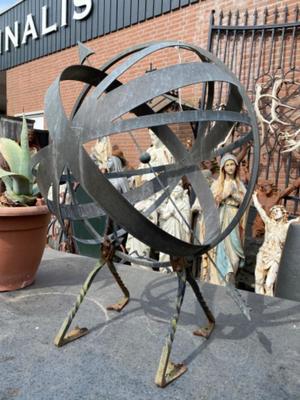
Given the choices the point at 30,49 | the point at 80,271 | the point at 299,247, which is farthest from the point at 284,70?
the point at 30,49

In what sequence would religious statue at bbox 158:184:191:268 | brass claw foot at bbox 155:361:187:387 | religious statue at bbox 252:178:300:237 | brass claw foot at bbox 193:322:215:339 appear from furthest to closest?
religious statue at bbox 158:184:191:268 → religious statue at bbox 252:178:300:237 → brass claw foot at bbox 193:322:215:339 → brass claw foot at bbox 155:361:187:387

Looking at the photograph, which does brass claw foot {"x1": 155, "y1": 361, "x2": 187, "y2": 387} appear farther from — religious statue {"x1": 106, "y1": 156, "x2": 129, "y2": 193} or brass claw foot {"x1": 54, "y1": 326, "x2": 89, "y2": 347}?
religious statue {"x1": 106, "y1": 156, "x2": 129, "y2": 193}

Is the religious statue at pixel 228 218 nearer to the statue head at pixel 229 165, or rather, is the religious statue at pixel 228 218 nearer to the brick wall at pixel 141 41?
the statue head at pixel 229 165

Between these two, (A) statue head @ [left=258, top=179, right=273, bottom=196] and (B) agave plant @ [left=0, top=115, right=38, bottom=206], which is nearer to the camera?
(B) agave plant @ [left=0, top=115, right=38, bottom=206]

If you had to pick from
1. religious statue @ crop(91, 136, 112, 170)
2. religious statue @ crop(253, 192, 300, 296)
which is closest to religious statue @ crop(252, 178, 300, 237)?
religious statue @ crop(253, 192, 300, 296)

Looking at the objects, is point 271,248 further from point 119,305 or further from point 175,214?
point 119,305

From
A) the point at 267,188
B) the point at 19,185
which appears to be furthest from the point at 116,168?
the point at 19,185

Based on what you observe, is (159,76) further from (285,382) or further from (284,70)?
(284,70)

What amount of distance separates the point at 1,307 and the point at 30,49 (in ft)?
28.3

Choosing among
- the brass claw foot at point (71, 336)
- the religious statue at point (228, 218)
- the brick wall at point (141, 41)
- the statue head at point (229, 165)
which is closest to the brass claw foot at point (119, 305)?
the brass claw foot at point (71, 336)

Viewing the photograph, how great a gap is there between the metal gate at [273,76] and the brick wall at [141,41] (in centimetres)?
14

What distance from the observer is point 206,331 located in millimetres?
2008

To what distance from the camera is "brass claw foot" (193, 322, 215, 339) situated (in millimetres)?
1987

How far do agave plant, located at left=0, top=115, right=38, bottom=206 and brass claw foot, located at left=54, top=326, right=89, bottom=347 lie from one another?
0.98 meters
